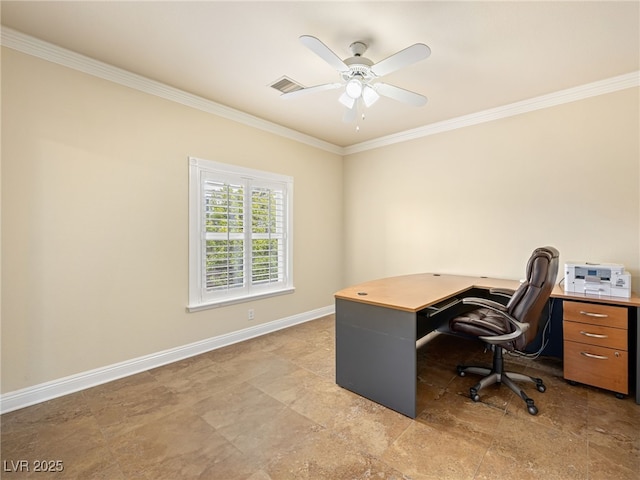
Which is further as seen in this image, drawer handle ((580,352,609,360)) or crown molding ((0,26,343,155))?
drawer handle ((580,352,609,360))

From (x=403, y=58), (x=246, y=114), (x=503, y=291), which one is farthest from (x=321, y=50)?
(x=503, y=291)

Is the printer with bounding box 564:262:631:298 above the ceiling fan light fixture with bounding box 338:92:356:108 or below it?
below

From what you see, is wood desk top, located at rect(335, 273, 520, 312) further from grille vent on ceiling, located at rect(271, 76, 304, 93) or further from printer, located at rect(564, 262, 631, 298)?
grille vent on ceiling, located at rect(271, 76, 304, 93)

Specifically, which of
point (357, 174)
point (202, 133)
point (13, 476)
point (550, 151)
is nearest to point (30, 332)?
point (13, 476)

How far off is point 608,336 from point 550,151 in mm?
1898

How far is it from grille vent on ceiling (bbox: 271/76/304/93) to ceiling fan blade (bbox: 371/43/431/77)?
1.02 m

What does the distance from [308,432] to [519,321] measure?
5.53 feet

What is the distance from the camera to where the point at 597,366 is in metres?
2.31

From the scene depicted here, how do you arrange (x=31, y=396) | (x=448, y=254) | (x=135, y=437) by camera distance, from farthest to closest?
(x=448, y=254) → (x=31, y=396) → (x=135, y=437)

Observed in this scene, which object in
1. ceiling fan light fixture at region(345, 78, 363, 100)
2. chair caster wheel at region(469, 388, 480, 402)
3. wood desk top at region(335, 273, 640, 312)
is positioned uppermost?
ceiling fan light fixture at region(345, 78, 363, 100)

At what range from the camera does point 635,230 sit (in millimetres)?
2670

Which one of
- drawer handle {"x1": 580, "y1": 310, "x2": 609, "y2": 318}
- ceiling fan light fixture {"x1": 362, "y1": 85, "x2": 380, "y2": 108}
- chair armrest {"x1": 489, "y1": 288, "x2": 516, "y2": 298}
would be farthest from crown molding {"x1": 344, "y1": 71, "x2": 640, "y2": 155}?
drawer handle {"x1": 580, "y1": 310, "x2": 609, "y2": 318}

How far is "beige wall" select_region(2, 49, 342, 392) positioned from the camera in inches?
85.0

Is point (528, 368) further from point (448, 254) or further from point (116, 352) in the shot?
point (116, 352)
